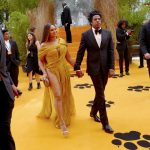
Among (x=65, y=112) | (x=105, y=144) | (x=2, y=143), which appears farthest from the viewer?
(x=65, y=112)

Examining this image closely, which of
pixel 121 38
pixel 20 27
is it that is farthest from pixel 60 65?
pixel 20 27

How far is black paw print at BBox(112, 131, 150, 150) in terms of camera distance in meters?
3.95

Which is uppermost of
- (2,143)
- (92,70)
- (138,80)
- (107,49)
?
(107,49)

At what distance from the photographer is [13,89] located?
122 inches

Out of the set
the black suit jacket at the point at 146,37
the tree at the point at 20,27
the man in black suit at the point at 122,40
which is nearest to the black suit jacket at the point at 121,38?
the man in black suit at the point at 122,40

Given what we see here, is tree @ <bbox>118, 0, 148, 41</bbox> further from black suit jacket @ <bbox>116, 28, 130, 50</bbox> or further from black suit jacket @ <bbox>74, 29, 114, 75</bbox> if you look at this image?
black suit jacket @ <bbox>74, 29, 114, 75</bbox>

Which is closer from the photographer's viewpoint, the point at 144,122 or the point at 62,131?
the point at 62,131

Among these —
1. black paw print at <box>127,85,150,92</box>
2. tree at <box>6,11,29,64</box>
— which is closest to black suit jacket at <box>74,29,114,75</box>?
black paw print at <box>127,85,150,92</box>

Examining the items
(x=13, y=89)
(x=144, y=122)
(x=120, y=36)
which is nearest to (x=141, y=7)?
(x=120, y=36)

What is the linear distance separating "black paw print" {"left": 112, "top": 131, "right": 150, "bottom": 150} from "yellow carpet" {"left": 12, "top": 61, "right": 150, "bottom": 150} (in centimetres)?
3

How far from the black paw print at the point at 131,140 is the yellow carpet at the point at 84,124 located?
0.03 m

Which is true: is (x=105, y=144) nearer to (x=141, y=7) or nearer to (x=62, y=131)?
(x=62, y=131)

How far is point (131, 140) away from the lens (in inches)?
163

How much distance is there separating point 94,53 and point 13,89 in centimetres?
172
